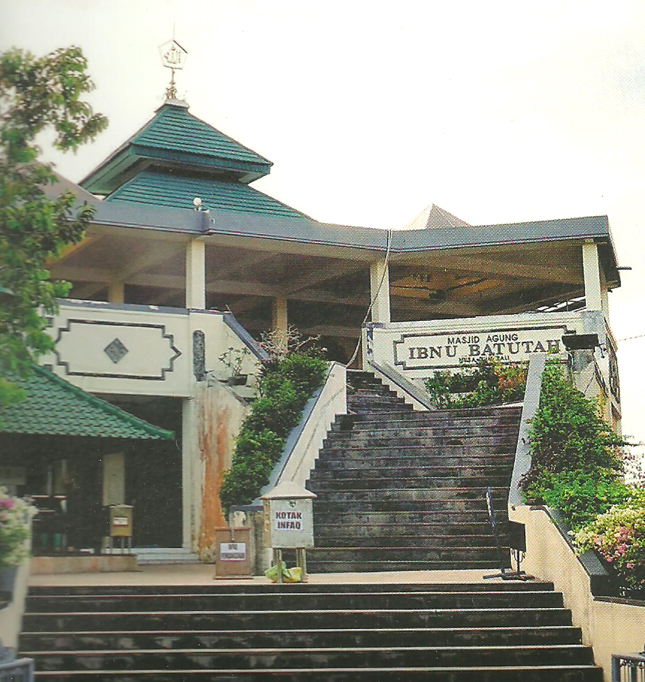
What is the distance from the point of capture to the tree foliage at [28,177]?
9539 mm

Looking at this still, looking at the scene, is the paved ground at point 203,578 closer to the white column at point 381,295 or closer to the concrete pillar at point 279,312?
the white column at point 381,295

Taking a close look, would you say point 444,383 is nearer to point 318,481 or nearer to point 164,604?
point 318,481

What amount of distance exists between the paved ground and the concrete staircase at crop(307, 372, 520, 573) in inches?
14.9

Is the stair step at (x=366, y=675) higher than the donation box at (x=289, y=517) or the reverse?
the reverse

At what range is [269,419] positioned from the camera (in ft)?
45.6

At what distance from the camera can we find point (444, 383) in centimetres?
1702

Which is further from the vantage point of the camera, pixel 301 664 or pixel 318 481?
pixel 318 481

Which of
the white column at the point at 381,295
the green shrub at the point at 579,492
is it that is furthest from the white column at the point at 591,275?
the green shrub at the point at 579,492

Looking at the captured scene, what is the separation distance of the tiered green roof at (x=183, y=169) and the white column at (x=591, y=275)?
16.2ft

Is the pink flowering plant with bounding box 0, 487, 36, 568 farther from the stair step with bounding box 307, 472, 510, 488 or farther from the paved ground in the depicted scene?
the stair step with bounding box 307, 472, 510, 488

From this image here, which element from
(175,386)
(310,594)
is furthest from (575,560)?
(175,386)

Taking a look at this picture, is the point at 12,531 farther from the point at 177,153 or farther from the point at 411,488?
the point at 177,153

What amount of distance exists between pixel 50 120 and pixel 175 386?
622 centimetres

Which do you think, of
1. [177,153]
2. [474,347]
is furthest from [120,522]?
[177,153]
